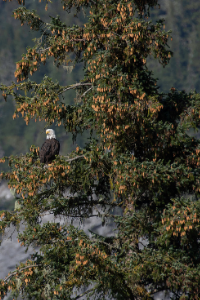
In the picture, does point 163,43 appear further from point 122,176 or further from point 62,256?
point 62,256

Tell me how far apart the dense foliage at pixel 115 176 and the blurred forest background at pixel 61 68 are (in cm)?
6661

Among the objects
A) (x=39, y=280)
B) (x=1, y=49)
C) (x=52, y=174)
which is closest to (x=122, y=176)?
(x=52, y=174)

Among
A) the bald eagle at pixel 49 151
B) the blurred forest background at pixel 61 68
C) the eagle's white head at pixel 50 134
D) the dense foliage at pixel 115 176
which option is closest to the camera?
the dense foliage at pixel 115 176

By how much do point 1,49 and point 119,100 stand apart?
104 m

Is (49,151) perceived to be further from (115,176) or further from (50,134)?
(115,176)

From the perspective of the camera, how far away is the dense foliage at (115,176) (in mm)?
7504

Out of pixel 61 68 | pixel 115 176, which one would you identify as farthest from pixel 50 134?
pixel 61 68

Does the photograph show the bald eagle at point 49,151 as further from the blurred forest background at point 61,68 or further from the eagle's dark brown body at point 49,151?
the blurred forest background at point 61,68

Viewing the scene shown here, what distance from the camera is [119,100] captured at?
27.5ft

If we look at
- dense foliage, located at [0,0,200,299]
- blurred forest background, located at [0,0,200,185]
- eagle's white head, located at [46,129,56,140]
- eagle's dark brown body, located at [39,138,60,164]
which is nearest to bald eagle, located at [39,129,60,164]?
eagle's dark brown body, located at [39,138,60,164]

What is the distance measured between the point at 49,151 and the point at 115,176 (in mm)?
2121

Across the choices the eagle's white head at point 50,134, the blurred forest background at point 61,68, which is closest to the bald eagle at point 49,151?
the eagle's white head at point 50,134

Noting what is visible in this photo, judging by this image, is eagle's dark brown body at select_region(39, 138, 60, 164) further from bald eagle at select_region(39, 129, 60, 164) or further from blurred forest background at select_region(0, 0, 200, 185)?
blurred forest background at select_region(0, 0, 200, 185)

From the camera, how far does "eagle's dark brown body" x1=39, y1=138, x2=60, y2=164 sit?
378 inches
